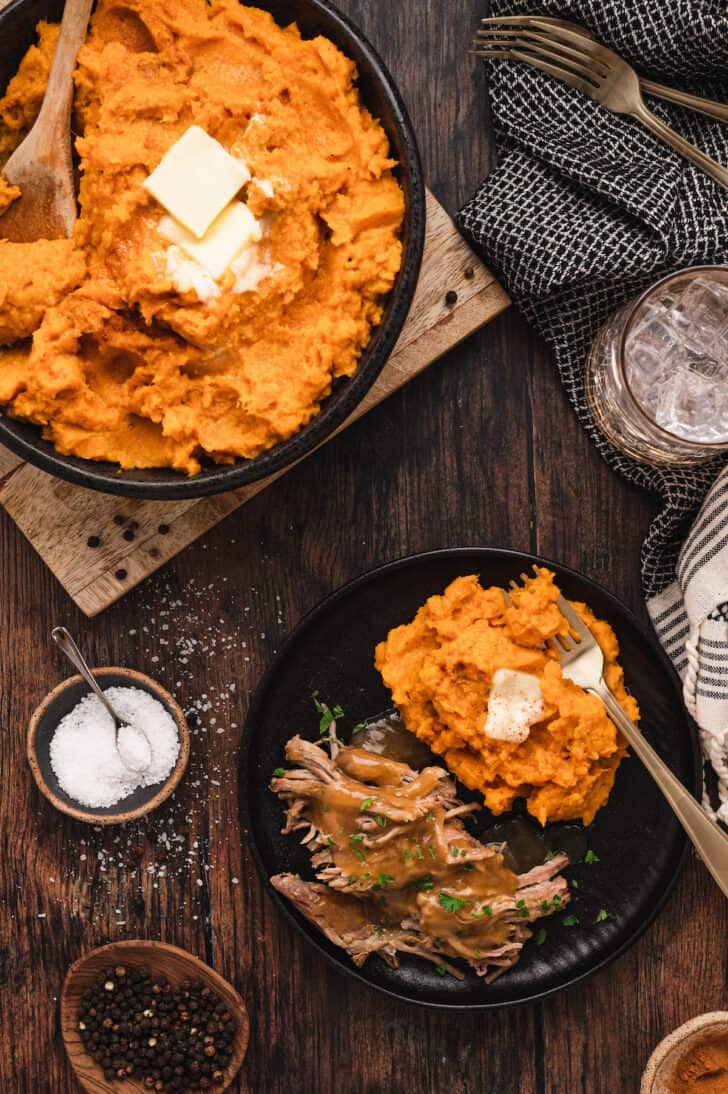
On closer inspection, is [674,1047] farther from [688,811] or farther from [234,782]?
[234,782]

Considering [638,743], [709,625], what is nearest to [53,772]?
[638,743]

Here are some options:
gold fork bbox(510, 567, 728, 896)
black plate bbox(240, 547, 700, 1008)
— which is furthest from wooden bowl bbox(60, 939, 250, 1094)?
gold fork bbox(510, 567, 728, 896)

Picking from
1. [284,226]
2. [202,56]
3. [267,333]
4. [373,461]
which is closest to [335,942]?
[373,461]

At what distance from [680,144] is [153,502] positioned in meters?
1.55

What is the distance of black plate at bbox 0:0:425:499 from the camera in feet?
7.66

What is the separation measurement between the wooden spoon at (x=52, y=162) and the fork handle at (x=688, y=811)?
169cm

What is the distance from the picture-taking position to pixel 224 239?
2.22 meters

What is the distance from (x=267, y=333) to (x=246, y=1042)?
72.8 inches

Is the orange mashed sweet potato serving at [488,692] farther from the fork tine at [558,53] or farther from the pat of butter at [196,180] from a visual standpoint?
the fork tine at [558,53]

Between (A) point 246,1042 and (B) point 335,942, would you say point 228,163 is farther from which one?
(A) point 246,1042

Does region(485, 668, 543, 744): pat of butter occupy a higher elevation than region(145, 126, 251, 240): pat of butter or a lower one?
lower

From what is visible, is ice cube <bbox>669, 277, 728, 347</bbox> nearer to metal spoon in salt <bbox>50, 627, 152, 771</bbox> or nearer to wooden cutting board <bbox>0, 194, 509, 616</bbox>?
wooden cutting board <bbox>0, 194, 509, 616</bbox>

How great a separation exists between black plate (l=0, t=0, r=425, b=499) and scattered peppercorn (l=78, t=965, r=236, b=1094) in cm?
139

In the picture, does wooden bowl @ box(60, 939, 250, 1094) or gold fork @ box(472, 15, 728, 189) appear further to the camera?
wooden bowl @ box(60, 939, 250, 1094)
